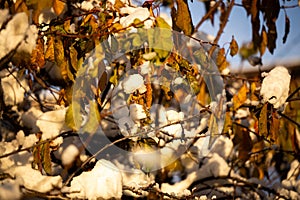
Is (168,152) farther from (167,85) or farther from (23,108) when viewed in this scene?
(23,108)

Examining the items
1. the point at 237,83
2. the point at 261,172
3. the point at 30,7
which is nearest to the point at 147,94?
the point at 30,7

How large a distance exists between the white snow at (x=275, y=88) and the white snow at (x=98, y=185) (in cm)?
47

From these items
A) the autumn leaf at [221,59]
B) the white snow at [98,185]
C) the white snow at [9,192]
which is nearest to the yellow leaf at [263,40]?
the autumn leaf at [221,59]

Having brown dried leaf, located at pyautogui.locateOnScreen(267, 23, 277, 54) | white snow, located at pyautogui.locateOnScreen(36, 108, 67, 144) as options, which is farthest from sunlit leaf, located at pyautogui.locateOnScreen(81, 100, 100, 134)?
brown dried leaf, located at pyautogui.locateOnScreen(267, 23, 277, 54)

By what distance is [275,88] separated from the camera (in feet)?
4.37

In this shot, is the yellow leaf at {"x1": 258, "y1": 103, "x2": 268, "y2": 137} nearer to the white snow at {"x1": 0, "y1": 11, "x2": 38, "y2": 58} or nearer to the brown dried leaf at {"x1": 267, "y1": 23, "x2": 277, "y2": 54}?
the brown dried leaf at {"x1": 267, "y1": 23, "x2": 277, "y2": 54}

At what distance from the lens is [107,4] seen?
1429mm

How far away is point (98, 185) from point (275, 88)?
1.85 feet

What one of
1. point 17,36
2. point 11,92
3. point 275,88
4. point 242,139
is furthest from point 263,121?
point 11,92

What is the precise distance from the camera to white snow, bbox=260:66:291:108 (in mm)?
A: 1331

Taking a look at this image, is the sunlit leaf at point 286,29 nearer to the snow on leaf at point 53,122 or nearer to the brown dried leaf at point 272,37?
the brown dried leaf at point 272,37

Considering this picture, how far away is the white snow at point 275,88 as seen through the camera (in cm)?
133

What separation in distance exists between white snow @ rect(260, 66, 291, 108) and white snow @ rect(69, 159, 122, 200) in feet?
1.56

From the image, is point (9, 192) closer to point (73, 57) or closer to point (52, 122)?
point (73, 57)
